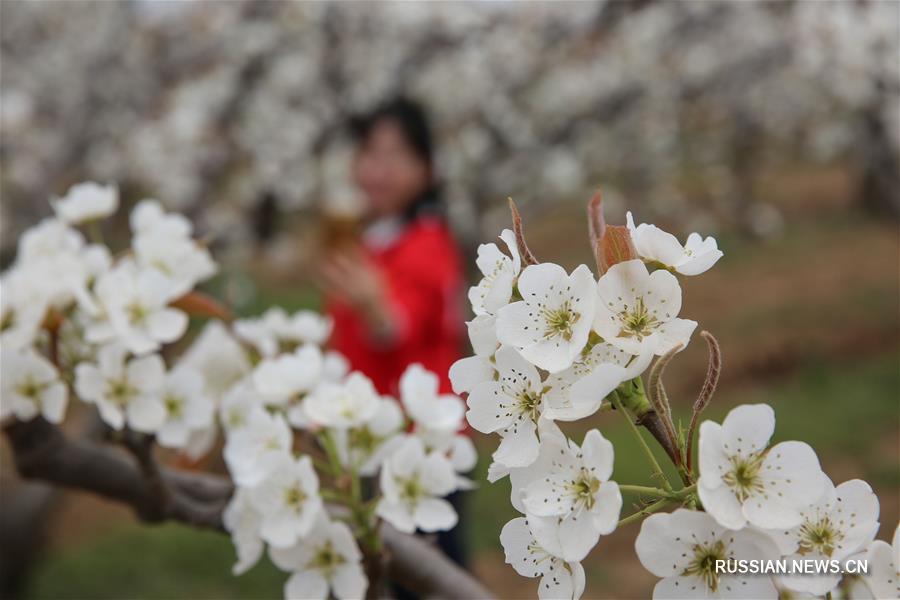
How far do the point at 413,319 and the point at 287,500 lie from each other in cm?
159

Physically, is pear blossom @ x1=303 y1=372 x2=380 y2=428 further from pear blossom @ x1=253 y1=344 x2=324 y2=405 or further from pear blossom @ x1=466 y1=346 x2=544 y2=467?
pear blossom @ x1=466 y1=346 x2=544 y2=467

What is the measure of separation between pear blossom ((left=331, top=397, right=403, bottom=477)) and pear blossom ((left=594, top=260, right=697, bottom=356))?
45 cm

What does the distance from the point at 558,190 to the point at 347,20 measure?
1772 mm

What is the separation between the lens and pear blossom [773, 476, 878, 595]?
697 mm

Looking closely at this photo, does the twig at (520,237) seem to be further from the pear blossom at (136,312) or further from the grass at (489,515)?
the grass at (489,515)

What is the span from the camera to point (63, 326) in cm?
123

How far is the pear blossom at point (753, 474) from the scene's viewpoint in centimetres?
66

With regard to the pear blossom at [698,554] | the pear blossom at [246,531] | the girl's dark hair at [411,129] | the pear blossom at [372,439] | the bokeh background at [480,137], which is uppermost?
the bokeh background at [480,137]

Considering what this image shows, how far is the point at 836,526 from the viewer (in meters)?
0.72

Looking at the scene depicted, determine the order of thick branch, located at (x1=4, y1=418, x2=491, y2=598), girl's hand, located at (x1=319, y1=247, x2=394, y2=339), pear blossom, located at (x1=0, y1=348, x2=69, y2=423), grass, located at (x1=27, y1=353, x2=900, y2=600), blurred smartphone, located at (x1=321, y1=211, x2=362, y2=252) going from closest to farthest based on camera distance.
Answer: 1. pear blossom, located at (x1=0, y1=348, x2=69, y2=423)
2. thick branch, located at (x1=4, y1=418, x2=491, y2=598)
3. girl's hand, located at (x1=319, y1=247, x2=394, y2=339)
4. blurred smartphone, located at (x1=321, y1=211, x2=362, y2=252)
5. grass, located at (x1=27, y1=353, x2=900, y2=600)

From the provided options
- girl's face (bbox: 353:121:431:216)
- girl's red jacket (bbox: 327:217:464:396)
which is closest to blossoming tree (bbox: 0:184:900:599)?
girl's red jacket (bbox: 327:217:464:396)

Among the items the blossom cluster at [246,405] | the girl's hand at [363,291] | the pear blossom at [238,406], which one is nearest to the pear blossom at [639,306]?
the blossom cluster at [246,405]

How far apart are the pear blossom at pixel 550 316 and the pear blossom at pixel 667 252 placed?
2.6 inches

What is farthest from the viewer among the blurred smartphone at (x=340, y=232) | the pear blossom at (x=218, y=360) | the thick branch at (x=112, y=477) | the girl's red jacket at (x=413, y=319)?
the blurred smartphone at (x=340, y=232)
